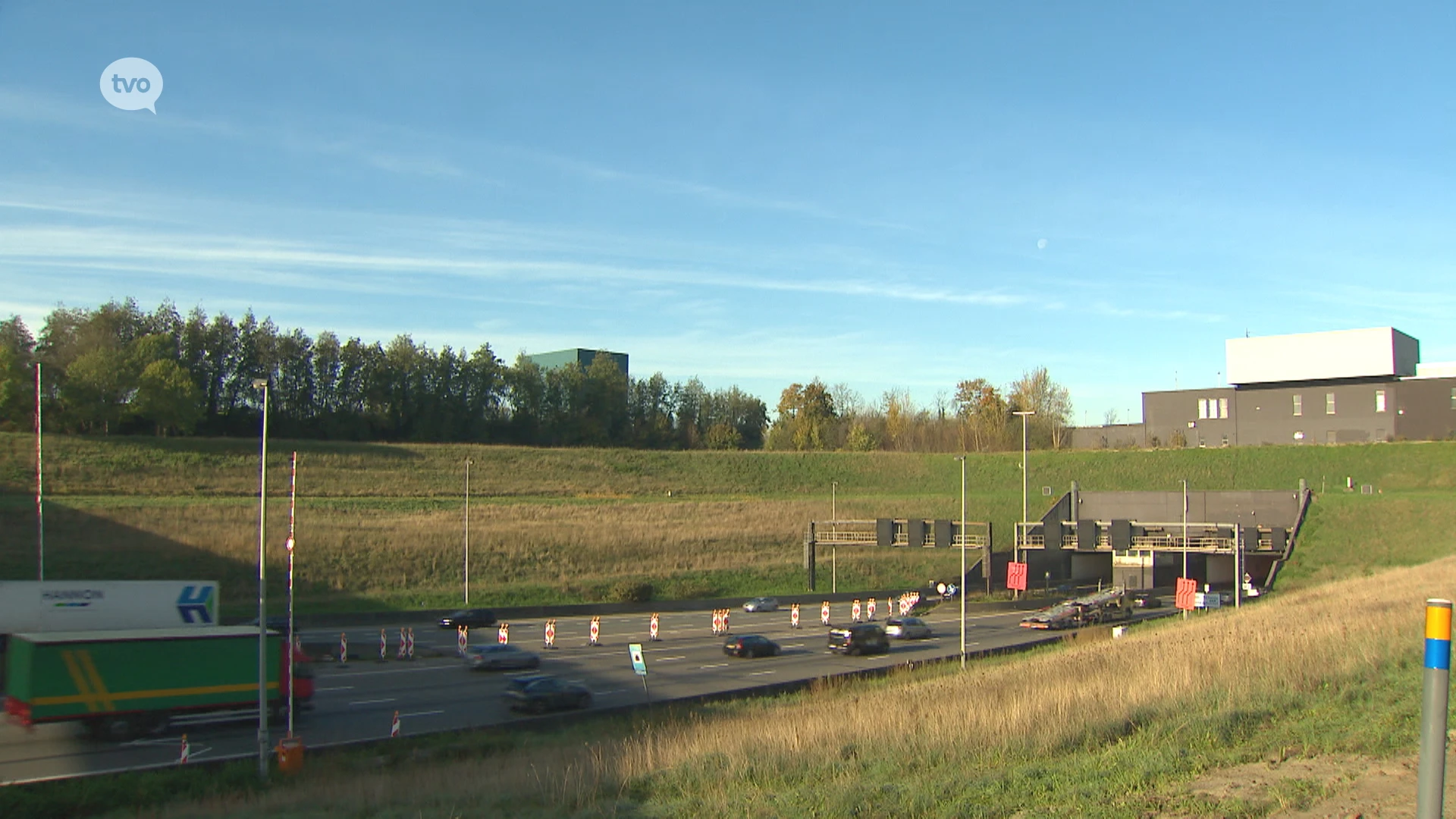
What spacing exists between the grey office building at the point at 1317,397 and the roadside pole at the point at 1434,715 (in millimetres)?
105615

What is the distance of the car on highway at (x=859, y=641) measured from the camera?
36688 mm

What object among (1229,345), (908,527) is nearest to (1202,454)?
(1229,345)

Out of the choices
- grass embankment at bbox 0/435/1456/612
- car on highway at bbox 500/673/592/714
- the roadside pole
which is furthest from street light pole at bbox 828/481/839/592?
the roadside pole

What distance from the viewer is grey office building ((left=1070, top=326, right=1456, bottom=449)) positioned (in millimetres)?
93375

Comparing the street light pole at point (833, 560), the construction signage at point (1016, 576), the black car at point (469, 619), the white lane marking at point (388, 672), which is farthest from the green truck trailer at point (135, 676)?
the street light pole at point (833, 560)

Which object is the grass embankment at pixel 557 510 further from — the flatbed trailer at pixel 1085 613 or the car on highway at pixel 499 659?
the car on highway at pixel 499 659

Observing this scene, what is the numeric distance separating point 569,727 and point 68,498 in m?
48.0

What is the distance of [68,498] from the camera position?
2295 inches

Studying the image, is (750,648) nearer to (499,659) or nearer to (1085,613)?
(499,659)

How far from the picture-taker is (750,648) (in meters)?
36.2

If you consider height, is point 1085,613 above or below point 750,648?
below

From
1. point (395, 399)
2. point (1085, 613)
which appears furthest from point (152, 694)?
point (395, 399)

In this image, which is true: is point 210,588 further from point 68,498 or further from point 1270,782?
point 68,498

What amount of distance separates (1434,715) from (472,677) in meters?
30.8
